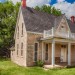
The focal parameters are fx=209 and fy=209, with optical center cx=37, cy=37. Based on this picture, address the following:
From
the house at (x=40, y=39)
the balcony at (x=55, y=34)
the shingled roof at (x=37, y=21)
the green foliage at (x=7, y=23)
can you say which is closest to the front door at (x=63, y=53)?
the house at (x=40, y=39)

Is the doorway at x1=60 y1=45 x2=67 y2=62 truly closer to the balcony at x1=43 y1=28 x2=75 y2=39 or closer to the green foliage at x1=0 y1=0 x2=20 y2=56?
the balcony at x1=43 y1=28 x2=75 y2=39

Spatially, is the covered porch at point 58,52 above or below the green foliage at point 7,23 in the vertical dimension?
below

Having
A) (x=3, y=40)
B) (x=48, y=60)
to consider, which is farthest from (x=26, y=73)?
(x=3, y=40)

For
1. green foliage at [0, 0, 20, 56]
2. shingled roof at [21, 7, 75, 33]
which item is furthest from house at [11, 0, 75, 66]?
green foliage at [0, 0, 20, 56]

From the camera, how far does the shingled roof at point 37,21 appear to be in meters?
27.3

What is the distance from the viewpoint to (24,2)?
1168 inches

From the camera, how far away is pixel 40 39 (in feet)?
86.6

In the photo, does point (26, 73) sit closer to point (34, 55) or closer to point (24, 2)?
point (34, 55)

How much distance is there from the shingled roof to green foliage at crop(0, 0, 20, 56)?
14.8 metres

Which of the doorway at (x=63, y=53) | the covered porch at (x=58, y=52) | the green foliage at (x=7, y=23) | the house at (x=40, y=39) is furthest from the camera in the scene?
the green foliage at (x=7, y=23)

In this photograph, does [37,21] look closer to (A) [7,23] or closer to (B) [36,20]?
(B) [36,20]

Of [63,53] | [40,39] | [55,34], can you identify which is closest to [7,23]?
[63,53]

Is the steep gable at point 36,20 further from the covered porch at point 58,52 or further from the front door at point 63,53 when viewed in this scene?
the front door at point 63,53

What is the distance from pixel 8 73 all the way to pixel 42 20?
40.8 feet
